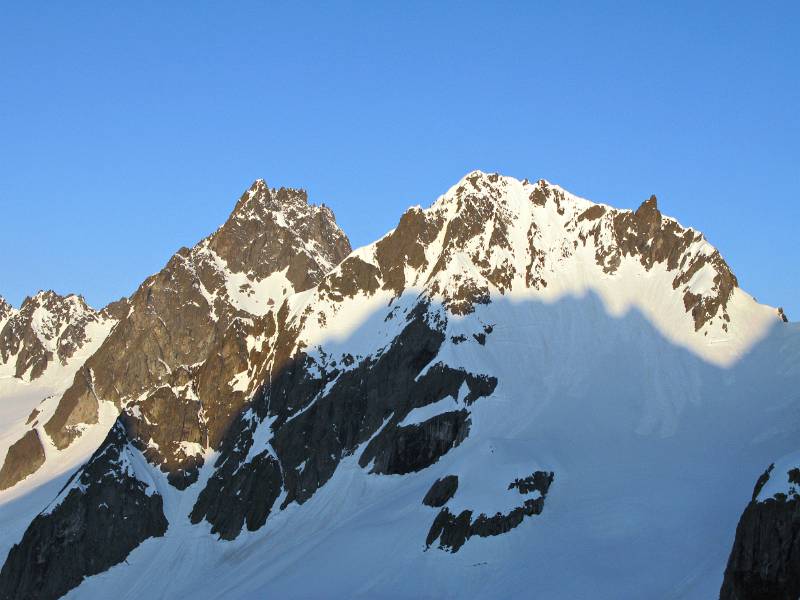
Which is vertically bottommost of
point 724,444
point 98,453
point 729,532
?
point 729,532

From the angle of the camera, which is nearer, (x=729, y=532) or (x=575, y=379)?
(x=729, y=532)

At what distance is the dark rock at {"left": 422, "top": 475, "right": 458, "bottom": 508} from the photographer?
430 feet

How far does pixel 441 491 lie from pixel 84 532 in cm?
5989

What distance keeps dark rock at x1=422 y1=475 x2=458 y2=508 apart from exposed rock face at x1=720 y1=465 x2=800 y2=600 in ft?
197

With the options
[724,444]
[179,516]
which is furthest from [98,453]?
[724,444]

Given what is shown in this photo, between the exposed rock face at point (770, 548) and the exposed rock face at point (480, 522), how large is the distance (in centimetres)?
5119

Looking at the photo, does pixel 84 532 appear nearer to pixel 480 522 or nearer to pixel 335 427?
pixel 335 427

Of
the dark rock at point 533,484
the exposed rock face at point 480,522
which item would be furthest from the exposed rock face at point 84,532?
the dark rock at point 533,484

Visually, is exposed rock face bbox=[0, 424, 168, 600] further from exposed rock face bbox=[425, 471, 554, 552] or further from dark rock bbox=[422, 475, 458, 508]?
exposed rock face bbox=[425, 471, 554, 552]

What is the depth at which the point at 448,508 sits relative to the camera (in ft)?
418

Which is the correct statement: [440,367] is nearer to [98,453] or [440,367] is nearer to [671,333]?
[671,333]

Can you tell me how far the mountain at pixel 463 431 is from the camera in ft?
398

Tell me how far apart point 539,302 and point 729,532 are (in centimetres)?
7102

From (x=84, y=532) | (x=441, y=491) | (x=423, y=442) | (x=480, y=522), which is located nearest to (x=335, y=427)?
(x=423, y=442)
